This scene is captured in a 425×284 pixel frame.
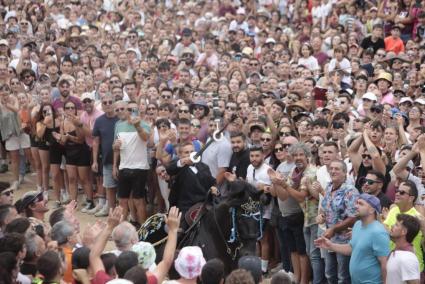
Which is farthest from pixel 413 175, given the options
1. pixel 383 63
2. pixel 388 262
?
pixel 383 63

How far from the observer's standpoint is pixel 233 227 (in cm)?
1106

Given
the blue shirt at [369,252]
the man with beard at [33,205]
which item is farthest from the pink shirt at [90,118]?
the blue shirt at [369,252]

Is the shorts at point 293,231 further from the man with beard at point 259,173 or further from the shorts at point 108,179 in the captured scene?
the shorts at point 108,179

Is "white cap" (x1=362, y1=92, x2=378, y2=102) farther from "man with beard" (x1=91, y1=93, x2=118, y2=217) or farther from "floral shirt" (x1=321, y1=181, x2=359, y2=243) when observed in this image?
"floral shirt" (x1=321, y1=181, x2=359, y2=243)

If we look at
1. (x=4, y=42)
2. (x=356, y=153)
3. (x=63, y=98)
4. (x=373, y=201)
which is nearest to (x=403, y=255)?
(x=373, y=201)

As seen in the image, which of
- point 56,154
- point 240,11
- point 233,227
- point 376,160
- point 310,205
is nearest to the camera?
point 233,227

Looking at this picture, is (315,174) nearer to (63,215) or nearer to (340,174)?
(340,174)

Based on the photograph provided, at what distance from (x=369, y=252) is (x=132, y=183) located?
5.40 meters

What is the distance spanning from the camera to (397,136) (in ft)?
44.2

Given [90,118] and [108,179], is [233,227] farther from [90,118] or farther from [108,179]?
[90,118]

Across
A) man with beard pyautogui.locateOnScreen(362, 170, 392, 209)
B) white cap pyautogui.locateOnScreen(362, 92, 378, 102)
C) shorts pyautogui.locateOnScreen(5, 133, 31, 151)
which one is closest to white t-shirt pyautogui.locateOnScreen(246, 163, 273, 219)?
man with beard pyautogui.locateOnScreen(362, 170, 392, 209)

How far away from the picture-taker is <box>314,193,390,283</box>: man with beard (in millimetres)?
10695

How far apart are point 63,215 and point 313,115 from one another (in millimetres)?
6043

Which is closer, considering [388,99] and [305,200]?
[305,200]
